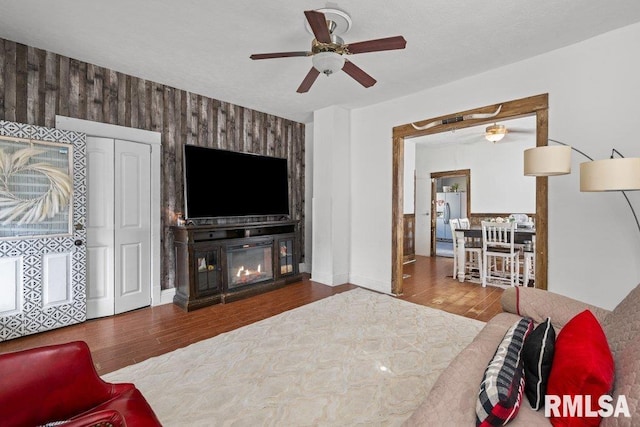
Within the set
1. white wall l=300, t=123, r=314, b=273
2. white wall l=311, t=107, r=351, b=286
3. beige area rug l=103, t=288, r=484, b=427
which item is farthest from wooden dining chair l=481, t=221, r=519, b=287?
white wall l=300, t=123, r=314, b=273

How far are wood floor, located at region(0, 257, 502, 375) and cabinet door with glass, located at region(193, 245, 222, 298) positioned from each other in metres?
0.24

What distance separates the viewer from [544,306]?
1.84m

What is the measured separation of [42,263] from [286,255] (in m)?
2.90

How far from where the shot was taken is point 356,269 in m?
4.81

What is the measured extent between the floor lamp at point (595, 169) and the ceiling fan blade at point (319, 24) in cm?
191

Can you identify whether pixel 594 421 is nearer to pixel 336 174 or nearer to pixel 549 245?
pixel 549 245

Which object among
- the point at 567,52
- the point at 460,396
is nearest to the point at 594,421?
the point at 460,396

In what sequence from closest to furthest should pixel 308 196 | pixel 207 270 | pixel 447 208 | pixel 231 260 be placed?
pixel 207 270, pixel 231 260, pixel 308 196, pixel 447 208

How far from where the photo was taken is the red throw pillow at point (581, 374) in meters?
0.84

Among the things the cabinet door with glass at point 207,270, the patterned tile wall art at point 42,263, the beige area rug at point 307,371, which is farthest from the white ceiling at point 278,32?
the beige area rug at point 307,371

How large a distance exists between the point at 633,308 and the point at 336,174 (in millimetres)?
3766

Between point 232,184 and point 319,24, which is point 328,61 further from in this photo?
point 232,184

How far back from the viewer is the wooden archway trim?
3.02m

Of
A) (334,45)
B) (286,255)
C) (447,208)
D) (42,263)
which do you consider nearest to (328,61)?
(334,45)
